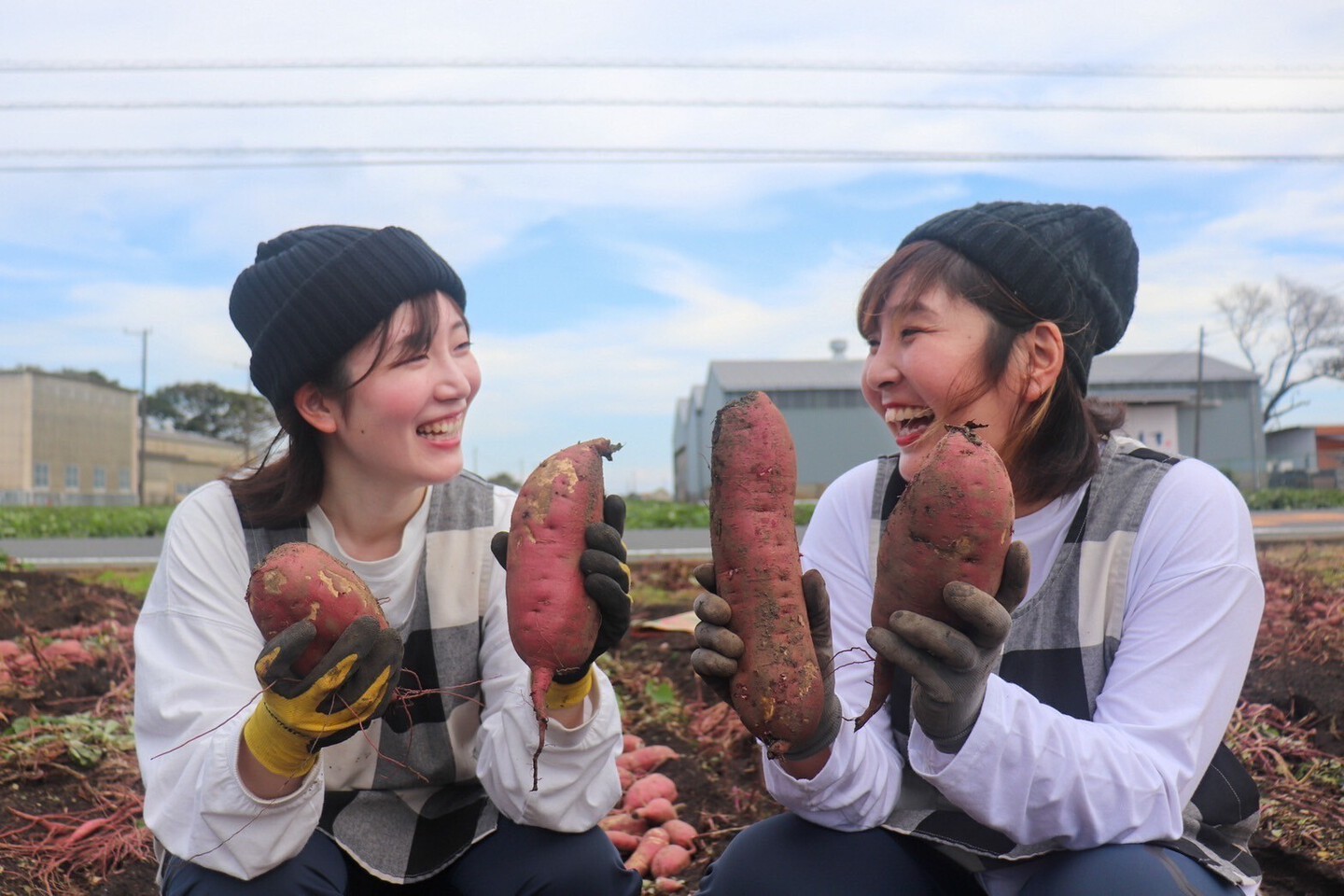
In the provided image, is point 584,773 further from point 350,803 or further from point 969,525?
point 969,525

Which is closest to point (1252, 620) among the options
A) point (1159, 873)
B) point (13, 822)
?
point (1159, 873)

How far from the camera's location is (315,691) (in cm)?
161

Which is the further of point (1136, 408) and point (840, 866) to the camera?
point (1136, 408)

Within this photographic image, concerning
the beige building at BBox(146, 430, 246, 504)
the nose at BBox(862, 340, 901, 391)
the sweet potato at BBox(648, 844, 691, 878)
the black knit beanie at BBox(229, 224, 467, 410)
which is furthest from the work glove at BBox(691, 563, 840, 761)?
the beige building at BBox(146, 430, 246, 504)

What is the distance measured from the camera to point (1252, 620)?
5.49ft

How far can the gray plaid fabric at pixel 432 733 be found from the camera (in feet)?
6.65

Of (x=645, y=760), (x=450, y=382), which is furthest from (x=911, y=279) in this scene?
(x=645, y=760)

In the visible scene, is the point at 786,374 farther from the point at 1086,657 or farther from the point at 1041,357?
the point at 1086,657

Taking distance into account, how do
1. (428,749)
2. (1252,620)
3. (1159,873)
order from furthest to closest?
1. (428,749)
2. (1252,620)
3. (1159,873)

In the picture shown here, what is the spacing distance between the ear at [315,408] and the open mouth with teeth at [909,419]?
120 cm

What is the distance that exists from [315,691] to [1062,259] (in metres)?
1.61

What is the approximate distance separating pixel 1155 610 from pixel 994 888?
59 centimetres

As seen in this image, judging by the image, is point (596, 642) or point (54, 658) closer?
point (596, 642)

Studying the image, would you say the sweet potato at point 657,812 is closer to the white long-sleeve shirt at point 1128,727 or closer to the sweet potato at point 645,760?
the sweet potato at point 645,760
